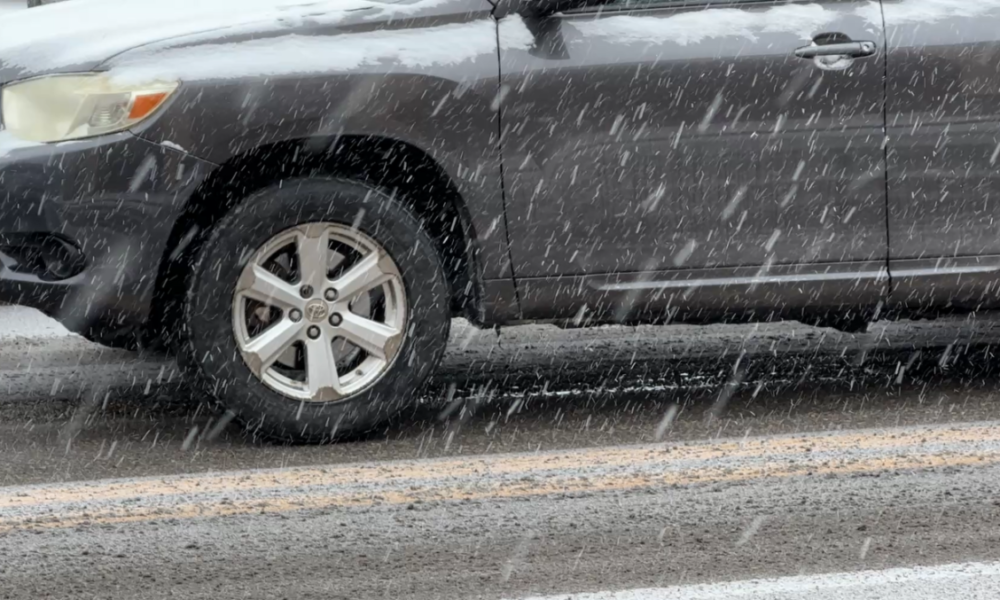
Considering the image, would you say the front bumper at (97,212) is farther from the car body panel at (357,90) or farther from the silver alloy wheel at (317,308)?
the silver alloy wheel at (317,308)

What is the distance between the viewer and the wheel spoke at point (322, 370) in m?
4.98

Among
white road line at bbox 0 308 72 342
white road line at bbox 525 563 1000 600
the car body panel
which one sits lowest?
white road line at bbox 0 308 72 342

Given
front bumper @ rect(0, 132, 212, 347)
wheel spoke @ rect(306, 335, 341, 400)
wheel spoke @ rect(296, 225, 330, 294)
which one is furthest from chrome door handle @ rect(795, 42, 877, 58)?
front bumper @ rect(0, 132, 212, 347)

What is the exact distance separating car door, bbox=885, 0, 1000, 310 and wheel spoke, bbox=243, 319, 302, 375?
1897mm

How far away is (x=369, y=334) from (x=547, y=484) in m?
0.87

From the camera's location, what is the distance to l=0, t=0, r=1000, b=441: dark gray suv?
4801mm

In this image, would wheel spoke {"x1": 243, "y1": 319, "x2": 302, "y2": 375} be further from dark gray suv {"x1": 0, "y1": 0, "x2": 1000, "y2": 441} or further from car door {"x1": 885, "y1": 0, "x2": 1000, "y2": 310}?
car door {"x1": 885, "y1": 0, "x2": 1000, "y2": 310}

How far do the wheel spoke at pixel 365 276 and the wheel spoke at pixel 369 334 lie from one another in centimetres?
8

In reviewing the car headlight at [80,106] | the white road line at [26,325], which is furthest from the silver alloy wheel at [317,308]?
the white road line at [26,325]

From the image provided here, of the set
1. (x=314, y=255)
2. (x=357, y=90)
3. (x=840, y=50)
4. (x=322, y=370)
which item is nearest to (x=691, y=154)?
(x=840, y=50)

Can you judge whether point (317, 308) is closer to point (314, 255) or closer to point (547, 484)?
point (314, 255)

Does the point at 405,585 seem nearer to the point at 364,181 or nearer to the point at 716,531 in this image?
the point at 716,531

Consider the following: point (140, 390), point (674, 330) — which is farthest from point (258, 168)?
point (674, 330)

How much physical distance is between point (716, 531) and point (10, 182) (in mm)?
2254
